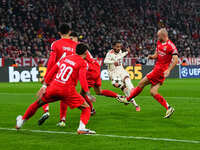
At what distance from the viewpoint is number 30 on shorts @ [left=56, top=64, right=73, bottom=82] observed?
7.93m

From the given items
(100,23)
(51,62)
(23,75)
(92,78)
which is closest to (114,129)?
(51,62)

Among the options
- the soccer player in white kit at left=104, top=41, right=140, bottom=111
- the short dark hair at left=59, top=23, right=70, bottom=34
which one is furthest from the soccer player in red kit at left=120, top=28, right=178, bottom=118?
the short dark hair at left=59, top=23, right=70, bottom=34

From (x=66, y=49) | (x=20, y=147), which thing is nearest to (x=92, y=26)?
(x=66, y=49)

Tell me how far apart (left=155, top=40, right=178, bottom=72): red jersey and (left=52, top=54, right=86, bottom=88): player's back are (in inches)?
135

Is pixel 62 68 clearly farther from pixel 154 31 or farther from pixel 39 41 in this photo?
pixel 154 31

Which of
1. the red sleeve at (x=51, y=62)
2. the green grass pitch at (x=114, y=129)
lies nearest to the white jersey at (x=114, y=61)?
the green grass pitch at (x=114, y=129)

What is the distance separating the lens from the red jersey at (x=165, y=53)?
1080 centimetres

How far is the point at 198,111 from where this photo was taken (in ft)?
39.2

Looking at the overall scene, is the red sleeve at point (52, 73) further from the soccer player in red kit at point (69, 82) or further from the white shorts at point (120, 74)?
the white shorts at point (120, 74)

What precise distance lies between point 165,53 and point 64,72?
3.75m

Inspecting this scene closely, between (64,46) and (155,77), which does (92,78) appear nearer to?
(155,77)

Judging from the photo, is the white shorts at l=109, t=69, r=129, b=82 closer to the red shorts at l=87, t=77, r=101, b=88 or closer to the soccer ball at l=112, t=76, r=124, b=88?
the soccer ball at l=112, t=76, r=124, b=88

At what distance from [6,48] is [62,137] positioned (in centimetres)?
2506

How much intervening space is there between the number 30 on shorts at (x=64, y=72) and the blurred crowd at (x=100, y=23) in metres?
24.1
